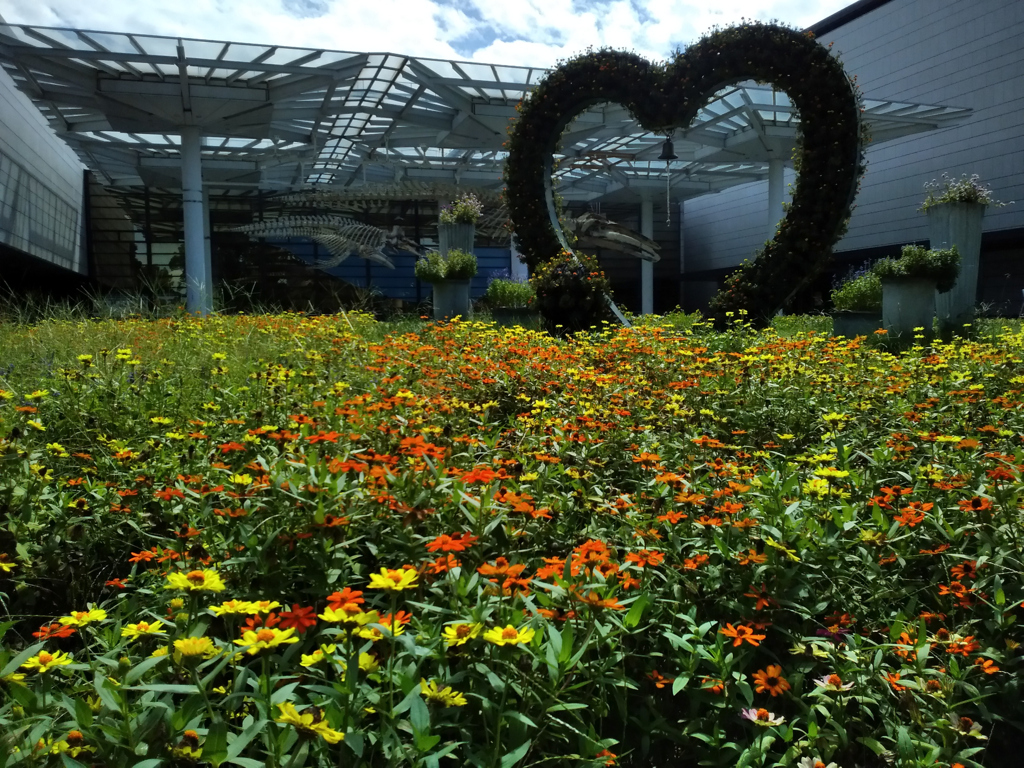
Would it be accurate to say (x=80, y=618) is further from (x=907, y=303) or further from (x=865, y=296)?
(x=865, y=296)

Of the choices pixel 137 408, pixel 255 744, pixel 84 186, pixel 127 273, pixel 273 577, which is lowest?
pixel 255 744

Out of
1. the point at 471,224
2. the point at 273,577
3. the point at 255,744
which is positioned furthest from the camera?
the point at 471,224

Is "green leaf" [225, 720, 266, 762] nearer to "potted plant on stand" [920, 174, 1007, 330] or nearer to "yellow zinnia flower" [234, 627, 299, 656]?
"yellow zinnia flower" [234, 627, 299, 656]

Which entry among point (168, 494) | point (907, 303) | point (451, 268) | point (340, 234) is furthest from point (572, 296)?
point (340, 234)

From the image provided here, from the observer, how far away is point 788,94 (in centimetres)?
927

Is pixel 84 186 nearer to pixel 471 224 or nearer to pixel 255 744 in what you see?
pixel 471 224

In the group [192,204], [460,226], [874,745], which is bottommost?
[874,745]

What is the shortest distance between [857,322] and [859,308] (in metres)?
0.51

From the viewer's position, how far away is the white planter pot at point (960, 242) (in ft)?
35.9

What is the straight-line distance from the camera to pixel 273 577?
1.98 m

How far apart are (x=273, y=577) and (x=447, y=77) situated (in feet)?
52.4

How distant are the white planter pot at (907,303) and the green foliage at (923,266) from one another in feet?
0.23

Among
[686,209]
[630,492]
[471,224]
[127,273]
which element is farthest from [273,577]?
[686,209]

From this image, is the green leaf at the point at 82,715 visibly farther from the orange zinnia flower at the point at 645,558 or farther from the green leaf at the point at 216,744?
the orange zinnia flower at the point at 645,558
